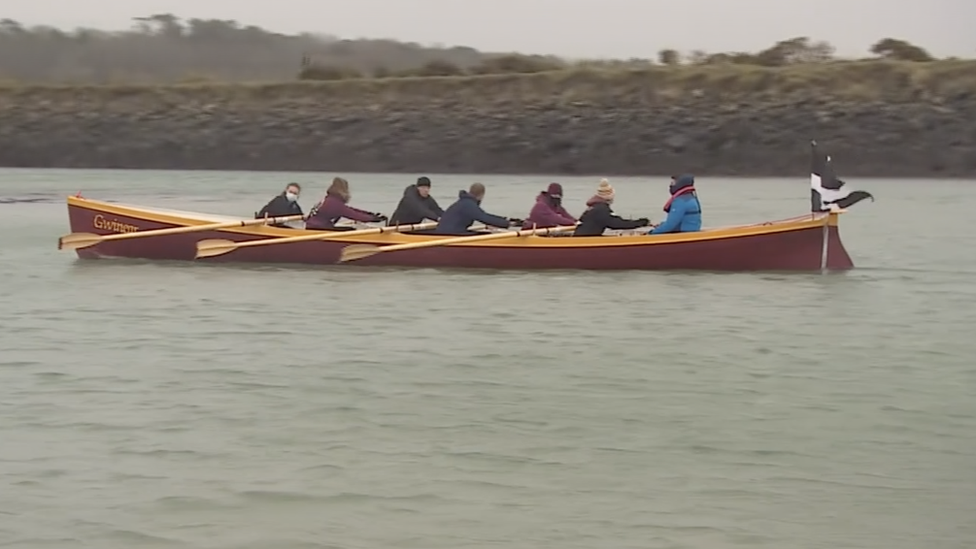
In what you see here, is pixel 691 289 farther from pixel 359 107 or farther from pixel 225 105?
pixel 225 105

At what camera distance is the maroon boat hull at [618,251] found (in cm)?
2000

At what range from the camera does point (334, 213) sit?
71.6 feet

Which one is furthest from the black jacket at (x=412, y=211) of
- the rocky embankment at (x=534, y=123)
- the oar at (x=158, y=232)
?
the rocky embankment at (x=534, y=123)

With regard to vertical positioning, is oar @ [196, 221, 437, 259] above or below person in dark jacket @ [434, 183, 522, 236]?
below

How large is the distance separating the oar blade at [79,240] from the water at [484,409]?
42 centimetres

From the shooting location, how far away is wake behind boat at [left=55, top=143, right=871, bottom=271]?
65.6 feet

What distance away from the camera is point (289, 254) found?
22.0 meters

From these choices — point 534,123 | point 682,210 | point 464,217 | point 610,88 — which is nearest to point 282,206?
point 464,217

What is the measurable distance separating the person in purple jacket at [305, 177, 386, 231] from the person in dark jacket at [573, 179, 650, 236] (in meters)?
3.40

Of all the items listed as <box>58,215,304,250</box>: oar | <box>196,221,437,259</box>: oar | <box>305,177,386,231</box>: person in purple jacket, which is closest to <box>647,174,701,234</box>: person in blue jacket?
<box>196,221,437,259</box>: oar

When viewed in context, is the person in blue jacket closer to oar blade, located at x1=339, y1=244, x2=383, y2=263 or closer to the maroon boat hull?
the maroon boat hull

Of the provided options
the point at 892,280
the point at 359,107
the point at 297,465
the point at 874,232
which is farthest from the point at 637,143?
the point at 297,465

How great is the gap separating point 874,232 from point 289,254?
43.1ft

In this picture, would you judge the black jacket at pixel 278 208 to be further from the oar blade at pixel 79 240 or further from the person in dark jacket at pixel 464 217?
the person in dark jacket at pixel 464 217
